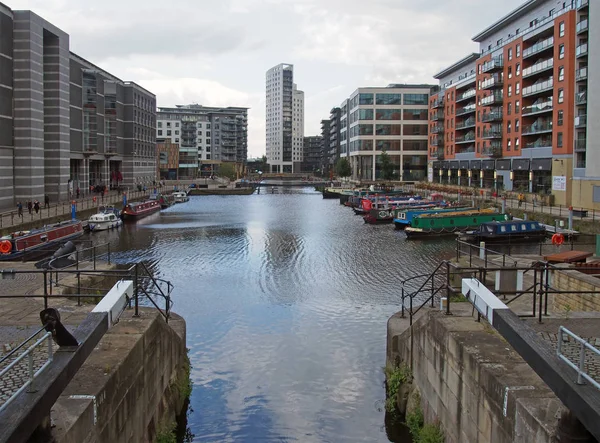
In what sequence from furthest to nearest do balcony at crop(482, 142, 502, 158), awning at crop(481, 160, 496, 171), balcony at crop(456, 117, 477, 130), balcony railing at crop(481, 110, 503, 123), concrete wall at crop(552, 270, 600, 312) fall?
balcony at crop(456, 117, 477, 130), awning at crop(481, 160, 496, 171), balcony at crop(482, 142, 502, 158), balcony railing at crop(481, 110, 503, 123), concrete wall at crop(552, 270, 600, 312)

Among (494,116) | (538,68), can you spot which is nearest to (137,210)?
(494,116)

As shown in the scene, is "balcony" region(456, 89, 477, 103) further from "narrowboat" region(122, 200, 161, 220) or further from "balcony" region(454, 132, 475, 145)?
"narrowboat" region(122, 200, 161, 220)

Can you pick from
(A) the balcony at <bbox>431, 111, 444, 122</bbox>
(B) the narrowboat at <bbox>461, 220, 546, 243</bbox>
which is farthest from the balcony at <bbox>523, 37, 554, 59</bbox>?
(A) the balcony at <bbox>431, 111, 444, 122</bbox>

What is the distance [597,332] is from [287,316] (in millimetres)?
12932

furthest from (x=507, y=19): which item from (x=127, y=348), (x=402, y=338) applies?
(x=127, y=348)

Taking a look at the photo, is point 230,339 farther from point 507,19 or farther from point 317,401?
point 507,19

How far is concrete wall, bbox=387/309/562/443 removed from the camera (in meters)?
8.36

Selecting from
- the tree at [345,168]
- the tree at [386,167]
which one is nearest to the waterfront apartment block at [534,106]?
the tree at [386,167]

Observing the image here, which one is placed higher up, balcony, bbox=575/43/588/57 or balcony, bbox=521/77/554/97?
balcony, bbox=575/43/588/57

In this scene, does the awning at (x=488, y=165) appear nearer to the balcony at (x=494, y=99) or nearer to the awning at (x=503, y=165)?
the awning at (x=503, y=165)

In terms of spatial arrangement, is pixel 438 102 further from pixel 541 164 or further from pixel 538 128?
pixel 541 164

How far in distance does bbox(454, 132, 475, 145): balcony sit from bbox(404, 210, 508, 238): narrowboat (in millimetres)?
36700

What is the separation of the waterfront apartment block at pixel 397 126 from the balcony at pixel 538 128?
54274 millimetres

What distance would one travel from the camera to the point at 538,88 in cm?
6291
